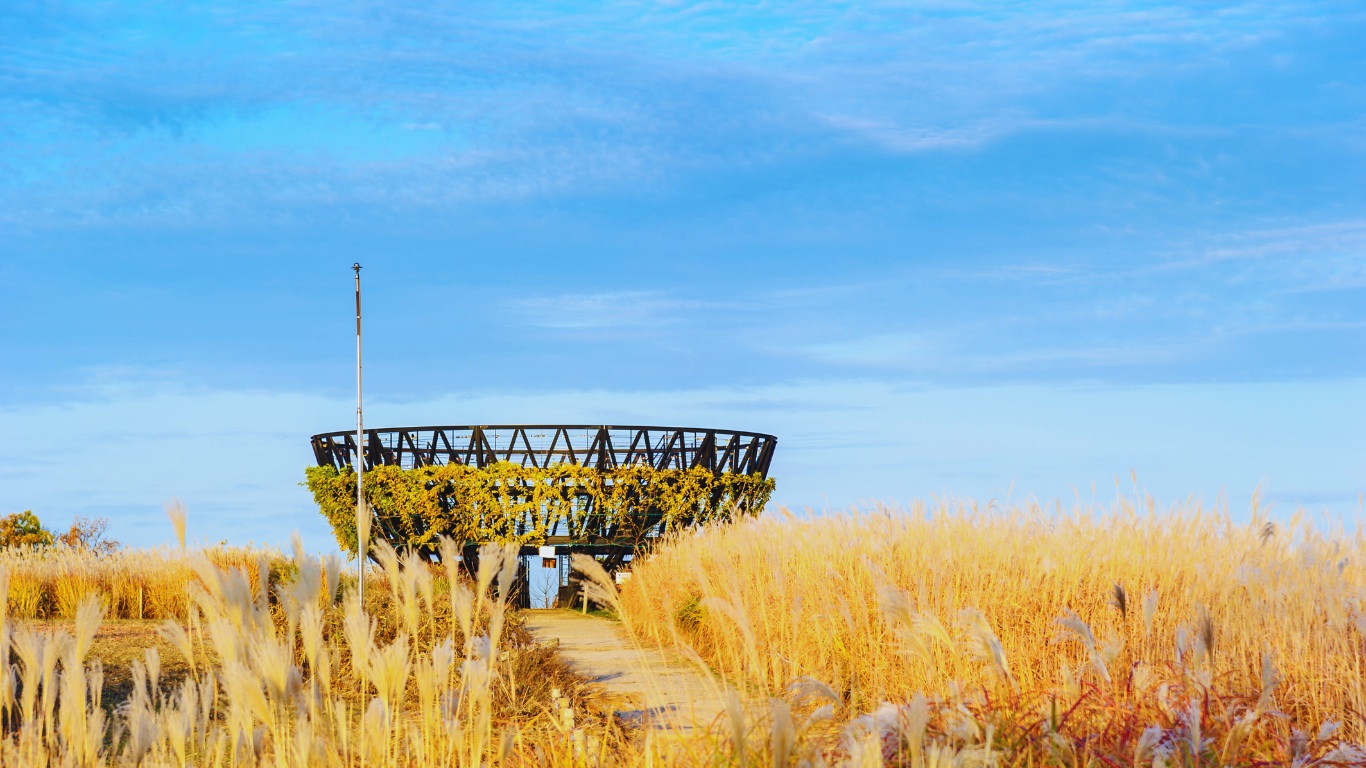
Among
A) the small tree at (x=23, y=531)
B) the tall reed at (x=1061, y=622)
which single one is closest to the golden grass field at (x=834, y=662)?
the tall reed at (x=1061, y=622)

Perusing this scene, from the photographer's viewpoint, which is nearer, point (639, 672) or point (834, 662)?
point (834, 662)

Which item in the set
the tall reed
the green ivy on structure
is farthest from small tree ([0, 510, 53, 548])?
the tall reed

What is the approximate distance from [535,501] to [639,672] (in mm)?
8758

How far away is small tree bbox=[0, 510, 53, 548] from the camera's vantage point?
2598cm

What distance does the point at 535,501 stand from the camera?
1741 cm

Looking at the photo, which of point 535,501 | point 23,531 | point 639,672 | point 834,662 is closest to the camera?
point 834,662

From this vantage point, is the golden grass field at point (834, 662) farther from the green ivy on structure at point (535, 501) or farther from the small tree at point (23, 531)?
the small tree at point (23, 531)

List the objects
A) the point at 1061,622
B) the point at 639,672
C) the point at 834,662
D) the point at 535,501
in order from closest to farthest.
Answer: the point at 1061,622 → the point at 834,662 → the point at 639,672 → the point at 535,501

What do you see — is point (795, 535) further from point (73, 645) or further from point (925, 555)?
point (73, 645)

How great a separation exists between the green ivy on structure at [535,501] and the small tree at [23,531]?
1314 cm

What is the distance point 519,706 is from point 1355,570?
258 inches

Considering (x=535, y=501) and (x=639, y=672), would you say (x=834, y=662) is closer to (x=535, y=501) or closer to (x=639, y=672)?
(x=639, y=672)

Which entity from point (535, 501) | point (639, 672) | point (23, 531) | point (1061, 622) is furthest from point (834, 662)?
point (23, 531)

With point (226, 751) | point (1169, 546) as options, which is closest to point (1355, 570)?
→ point (1169, 546)
